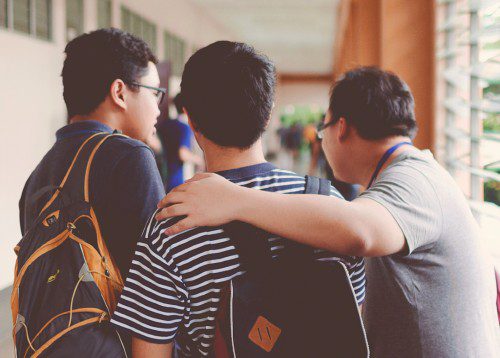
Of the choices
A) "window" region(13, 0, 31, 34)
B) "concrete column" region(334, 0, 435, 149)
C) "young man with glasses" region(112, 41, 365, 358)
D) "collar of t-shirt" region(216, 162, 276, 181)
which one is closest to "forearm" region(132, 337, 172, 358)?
"young man with glasses" region(112, 41, 365, 358)

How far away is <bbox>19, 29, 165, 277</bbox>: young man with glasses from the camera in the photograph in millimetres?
1375

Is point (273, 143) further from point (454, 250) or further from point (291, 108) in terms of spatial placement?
point (454, 250)

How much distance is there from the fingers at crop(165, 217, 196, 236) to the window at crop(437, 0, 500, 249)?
1.88 m

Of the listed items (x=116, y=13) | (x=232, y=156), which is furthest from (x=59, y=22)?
(x=232, y=156)

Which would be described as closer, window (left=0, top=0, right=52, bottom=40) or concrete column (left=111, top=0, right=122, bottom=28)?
window (left=0, top=0, right=52, bottom=40)

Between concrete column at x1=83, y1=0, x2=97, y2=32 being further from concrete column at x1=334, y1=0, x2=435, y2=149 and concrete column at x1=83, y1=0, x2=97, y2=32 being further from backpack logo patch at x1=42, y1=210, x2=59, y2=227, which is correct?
backpack logo patch at x1=42, y1=210, x2=59, y2=227

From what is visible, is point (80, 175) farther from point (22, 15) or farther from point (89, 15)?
point (89, 15)

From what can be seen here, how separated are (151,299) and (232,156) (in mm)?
335

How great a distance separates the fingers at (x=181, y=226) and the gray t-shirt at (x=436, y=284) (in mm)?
409

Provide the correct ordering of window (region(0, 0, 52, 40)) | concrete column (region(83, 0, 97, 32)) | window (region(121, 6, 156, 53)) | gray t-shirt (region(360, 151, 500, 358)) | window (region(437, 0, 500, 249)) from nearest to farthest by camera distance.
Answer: gray t-shirt (region(360, 151, 500, 358))
window (region(437, 0, 500, 249))
window (region(0, 0, 52, 40))
concrete column (region(83, 0, 97, 32))
window (region(121, 6, 156, 53))

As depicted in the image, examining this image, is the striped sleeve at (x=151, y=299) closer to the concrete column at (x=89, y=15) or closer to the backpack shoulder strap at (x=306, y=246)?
the backpack shoulder strap at (x=306, y=246)

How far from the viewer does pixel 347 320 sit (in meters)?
0.98

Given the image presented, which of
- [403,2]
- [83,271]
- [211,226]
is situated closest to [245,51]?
[211,226]

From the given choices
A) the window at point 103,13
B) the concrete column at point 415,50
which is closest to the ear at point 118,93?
the concrete column at point 415,50
